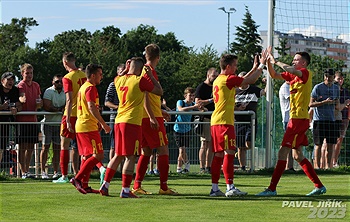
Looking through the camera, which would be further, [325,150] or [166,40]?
[166,40]

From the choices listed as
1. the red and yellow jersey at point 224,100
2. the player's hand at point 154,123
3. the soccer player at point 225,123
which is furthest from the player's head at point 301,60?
the player's hand at point 154,123

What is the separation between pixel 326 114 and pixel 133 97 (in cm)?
846

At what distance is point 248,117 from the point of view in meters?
19.0

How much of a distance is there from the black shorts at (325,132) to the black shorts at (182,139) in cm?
318

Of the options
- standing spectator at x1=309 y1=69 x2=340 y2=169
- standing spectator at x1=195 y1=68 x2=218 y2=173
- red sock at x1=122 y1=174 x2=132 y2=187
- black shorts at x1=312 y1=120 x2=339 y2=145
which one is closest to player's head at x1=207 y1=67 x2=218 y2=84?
standing spectator at x1=195 y1=68 x2=218 y2=173

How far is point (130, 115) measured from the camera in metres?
12.4

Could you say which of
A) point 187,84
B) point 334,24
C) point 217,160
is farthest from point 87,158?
point 187,84

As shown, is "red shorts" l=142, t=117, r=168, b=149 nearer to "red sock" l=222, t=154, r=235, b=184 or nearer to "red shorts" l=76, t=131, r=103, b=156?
"red shorts" l=76, t=131, r=103, b=156

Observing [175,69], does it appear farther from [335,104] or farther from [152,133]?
[152,133]

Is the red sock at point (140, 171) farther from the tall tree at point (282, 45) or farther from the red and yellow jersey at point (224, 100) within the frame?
the tall tree at point (282, 45)

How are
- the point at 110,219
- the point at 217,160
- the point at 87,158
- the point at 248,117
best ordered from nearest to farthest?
the point at 110,219 < the point at 217,160 < the point at 87,158 < the point at 248,117

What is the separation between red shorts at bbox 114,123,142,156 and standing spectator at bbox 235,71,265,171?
22.4ft

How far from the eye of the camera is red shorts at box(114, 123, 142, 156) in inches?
485

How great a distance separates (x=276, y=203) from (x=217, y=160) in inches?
57.6
